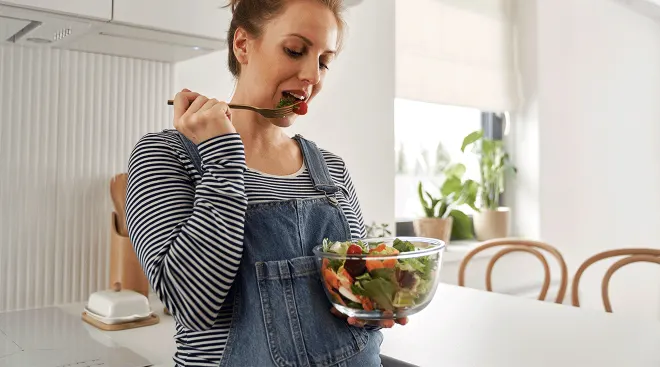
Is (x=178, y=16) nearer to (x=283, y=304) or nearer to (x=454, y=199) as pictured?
(x=283, y=304)

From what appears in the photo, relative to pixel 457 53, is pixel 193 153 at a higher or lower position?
lower

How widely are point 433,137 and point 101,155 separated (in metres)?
1.73

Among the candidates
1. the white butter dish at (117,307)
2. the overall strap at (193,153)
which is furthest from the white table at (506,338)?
the overall strap at (193,153)

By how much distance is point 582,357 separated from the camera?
3.56 ft

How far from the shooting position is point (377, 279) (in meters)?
0.76

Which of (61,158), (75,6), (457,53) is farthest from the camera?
(457,53)

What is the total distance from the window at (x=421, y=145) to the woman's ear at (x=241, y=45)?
171 cm

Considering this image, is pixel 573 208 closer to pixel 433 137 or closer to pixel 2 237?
pixel 433 137

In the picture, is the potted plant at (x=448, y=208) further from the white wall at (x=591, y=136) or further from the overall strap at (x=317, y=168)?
the overall strap at (x=317, y=168)

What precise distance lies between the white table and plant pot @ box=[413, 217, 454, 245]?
1085 millimetres

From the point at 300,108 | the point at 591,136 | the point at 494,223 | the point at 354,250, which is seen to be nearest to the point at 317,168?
the point at 300,108

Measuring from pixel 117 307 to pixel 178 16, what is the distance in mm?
671

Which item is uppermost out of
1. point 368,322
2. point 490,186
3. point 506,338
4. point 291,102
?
point 291,102

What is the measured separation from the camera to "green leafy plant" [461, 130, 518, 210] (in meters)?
3.01
